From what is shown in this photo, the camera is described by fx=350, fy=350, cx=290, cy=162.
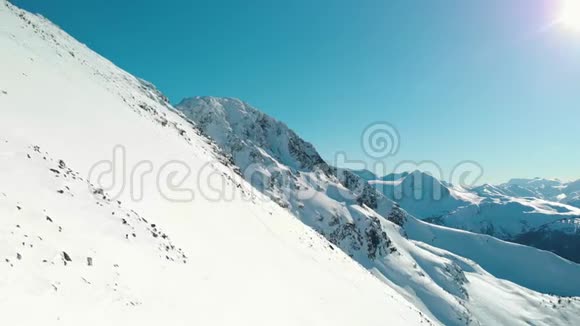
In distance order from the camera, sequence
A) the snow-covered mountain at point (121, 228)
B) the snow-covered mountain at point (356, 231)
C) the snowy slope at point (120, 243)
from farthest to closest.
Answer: the snow-covered mountain at point (356, 231) → the snow-covered mountain at point (121, 228) → the snowy slope at point (120, 243)

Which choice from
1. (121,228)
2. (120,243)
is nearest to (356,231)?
(121,228)

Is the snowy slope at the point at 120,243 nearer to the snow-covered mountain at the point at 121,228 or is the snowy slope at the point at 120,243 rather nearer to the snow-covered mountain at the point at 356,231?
the snow-covered mountain at the point at 121,228

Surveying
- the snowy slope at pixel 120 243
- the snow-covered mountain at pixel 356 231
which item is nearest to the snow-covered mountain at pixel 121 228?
the snowy slope at pixel 120 243

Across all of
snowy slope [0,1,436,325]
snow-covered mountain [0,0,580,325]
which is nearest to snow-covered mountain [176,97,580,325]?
snow-covered mountain [0,0,580,325]

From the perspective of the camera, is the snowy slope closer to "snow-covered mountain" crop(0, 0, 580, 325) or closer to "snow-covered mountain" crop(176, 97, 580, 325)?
"snow-covered mountain" crop(0, 0, 580, 325)

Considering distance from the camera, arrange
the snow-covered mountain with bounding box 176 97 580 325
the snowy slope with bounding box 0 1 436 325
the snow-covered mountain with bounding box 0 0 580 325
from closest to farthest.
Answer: the snowy slope with bounding box 0 1 436 325 → the snow-covered mountain with bounding box 0 0 580 325 → the snow-covered mountain with bounding box 176 97 580 325

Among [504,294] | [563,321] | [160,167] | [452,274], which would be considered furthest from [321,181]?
[160,167]

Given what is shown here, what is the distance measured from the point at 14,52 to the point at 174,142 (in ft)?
61.2

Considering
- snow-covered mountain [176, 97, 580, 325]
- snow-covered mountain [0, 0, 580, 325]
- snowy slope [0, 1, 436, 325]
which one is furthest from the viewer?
snow-covered mountain [176, 97, 580, 325]

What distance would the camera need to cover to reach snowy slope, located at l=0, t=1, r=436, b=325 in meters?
11.5

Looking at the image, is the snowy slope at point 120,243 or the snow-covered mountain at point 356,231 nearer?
the snowy slope at point 120,243

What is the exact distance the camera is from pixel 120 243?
16078mm

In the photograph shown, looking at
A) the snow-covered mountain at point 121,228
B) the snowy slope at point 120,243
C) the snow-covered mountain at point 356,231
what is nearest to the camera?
the snowy slope at point 120,243

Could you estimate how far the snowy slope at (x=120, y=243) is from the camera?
37.6 feet
